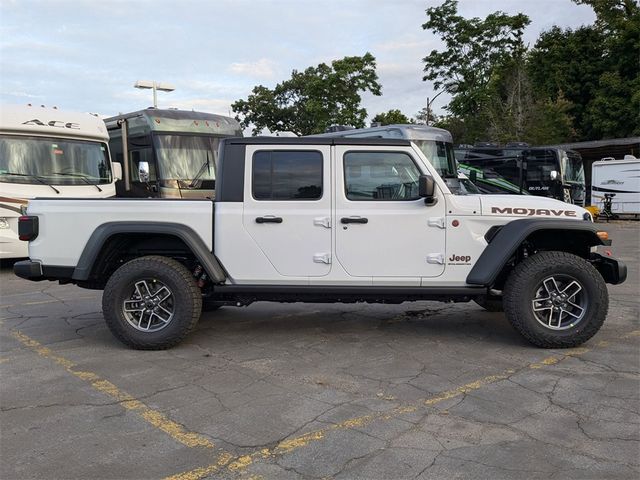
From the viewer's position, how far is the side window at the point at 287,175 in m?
5.25

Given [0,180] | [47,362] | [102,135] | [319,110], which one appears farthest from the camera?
[319,110]

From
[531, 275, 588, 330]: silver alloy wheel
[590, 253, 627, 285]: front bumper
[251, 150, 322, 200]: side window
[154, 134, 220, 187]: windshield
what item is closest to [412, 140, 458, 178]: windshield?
[154, 134, 220, 187]: windshield

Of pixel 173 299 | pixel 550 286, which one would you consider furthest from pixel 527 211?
pixel 173 299

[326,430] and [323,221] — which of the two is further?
[323,221]

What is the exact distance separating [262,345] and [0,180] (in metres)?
7.16

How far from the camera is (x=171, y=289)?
5188 millimetres

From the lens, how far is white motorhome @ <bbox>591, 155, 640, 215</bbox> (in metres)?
23.4

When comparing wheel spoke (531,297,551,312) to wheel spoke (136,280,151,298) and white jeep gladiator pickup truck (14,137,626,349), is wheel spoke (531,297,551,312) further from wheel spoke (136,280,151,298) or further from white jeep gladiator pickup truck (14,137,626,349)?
wheel spoke (136,280,151,298)

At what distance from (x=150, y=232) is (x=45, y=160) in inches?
263

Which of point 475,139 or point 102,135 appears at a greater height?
point 475,139

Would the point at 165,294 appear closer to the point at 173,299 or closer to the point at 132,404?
the point at 173,299

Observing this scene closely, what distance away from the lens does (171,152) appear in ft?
40.9

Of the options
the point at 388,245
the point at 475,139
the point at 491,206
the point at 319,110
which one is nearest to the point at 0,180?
the point at 388,245

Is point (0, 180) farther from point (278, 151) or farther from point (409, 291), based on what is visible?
point (409, 291)
